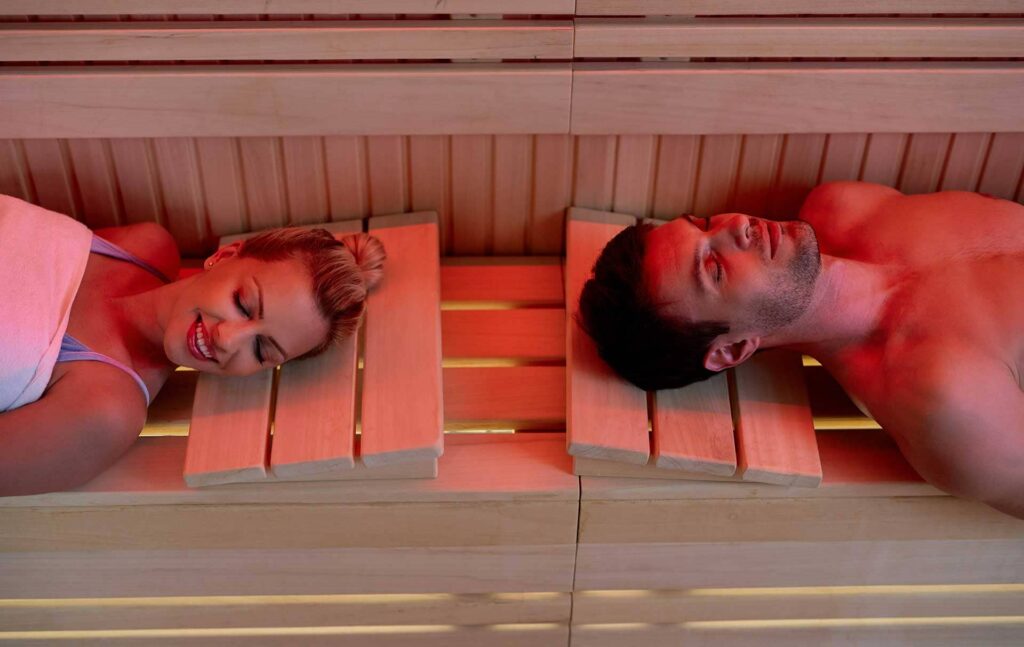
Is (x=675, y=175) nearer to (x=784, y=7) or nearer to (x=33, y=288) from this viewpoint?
(x=784, y=7)

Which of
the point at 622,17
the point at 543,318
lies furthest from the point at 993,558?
the point at 622,17

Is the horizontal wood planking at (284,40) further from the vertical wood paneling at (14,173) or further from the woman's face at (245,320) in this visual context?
the woman's face at (245,320)

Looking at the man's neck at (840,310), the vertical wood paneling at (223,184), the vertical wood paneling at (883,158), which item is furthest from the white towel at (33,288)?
the vertical wood paneling at (883,158)

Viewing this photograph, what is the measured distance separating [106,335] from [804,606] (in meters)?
1.44

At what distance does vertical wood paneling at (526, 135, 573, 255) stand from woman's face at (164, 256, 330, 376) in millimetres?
540

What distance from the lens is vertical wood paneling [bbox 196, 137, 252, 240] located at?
1909mm

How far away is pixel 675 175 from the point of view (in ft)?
6.56

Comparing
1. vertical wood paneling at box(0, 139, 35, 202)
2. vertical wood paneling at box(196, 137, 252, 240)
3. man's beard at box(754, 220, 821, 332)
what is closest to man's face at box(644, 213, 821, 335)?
man's beard at box(754, 220, 821, 332)

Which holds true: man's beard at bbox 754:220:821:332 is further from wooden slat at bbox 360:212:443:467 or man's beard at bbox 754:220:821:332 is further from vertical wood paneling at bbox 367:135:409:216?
vertical wood paneling at bbox 367:135:409:216

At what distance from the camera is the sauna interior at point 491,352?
68.1 inches

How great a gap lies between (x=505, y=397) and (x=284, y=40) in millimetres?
763

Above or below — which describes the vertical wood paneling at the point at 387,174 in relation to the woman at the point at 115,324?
above

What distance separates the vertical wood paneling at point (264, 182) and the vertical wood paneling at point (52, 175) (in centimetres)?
35

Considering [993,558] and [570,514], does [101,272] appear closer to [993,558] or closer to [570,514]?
[570,514]
